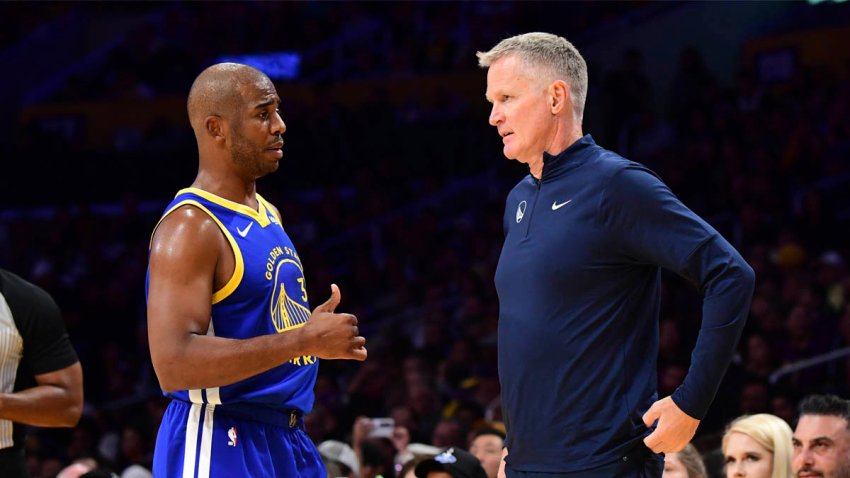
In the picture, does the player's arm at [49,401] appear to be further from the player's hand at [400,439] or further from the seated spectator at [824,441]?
the player's hand at [400,439]

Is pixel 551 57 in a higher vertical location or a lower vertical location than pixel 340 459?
higher

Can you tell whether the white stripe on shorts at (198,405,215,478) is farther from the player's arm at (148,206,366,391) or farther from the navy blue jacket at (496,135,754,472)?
the navy blue jacket at (496,135,754,472)

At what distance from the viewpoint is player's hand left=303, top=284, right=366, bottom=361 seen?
3324 millimetres

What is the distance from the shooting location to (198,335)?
3.32 meters

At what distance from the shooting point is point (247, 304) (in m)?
3.51

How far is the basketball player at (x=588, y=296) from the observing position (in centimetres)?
302

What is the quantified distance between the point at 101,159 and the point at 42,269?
5.20 ft

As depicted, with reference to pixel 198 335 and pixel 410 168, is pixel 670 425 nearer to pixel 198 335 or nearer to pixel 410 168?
pixel 198 335

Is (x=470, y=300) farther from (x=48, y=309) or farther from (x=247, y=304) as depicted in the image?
(x=247, y=304)

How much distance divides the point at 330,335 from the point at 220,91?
2.86 feet

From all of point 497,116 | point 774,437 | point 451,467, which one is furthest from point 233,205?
point 774,437

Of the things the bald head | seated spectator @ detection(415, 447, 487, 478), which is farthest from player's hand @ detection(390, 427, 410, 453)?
the bald head

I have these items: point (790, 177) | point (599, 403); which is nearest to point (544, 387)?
point (599, 403)

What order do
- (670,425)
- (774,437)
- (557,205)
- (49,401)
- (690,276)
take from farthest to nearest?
(774,437) < (49,401) < (557,205) < (690,276) < (670,425)
